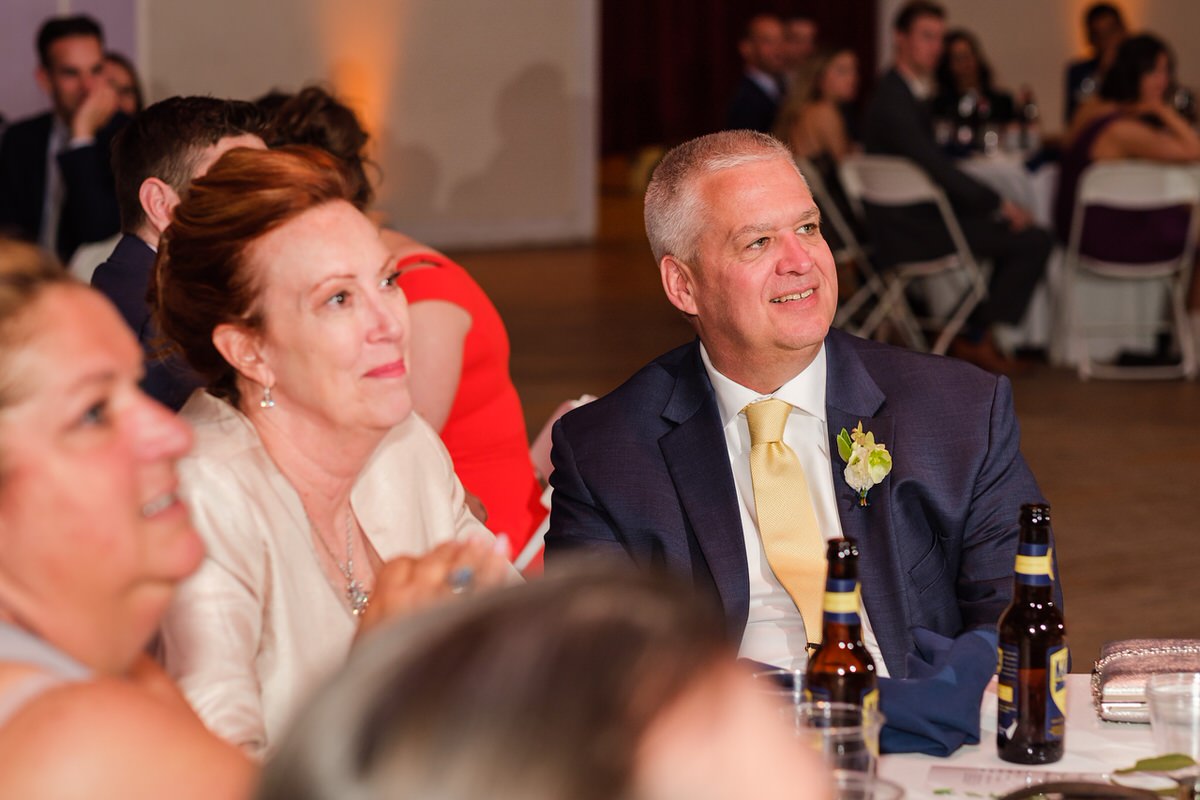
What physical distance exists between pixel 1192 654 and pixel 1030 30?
15.2 metres

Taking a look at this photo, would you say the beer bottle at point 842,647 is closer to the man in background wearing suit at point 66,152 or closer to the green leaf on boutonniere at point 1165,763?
the green leaf on boutonniere at point 1165,763

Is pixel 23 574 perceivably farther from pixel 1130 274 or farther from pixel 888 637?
pixel 1130 274

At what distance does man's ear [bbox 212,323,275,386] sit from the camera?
213 cm

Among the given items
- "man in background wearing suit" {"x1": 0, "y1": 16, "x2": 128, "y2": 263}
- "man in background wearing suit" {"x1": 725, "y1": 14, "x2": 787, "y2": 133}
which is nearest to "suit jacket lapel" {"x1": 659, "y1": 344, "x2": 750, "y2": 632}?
"man in background wearing suit" {"x1": 0, "y1": 16, "x2": 128, "y2": 263}

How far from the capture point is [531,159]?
550 inches

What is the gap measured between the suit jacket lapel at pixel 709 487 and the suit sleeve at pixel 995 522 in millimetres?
330

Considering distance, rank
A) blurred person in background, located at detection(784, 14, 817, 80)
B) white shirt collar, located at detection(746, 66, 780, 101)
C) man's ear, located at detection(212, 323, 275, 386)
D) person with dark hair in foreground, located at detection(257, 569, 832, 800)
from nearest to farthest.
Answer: person with dark hair in foreground, located at detection(257, 569, 832, 800) → man's ear, located at detection(212, 323, 275, 386) → white shirt collar, located at detection(746, 66, 780, 101) → blurred person in background, located at detection(784, 14, 817, 80)

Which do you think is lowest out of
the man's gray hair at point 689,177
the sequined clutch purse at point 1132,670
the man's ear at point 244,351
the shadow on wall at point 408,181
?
the shadow on wall at point 408,181

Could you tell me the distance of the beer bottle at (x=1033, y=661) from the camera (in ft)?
5.62

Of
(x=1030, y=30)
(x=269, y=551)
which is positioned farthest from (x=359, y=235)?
(x=1030, y=30)

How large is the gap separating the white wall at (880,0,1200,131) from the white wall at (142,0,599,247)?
4421 mm

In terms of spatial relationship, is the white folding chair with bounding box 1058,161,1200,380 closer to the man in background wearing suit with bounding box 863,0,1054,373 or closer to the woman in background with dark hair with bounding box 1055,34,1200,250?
the woman in background with dark hair with bounding box 1055,34,1200,250


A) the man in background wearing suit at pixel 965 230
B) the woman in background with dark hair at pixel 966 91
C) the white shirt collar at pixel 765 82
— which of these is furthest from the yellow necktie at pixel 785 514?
the white shirt collar at pixel 765 82

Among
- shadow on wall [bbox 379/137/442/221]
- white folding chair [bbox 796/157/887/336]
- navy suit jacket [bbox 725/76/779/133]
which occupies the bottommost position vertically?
shadow on wall [bbox 379/137/442/221]
